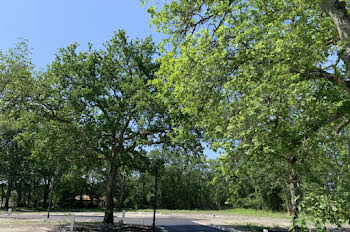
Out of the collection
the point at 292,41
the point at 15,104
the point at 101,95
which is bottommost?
the point at 292,41

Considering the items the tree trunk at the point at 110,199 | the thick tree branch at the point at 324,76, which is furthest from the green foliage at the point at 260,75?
the tree trunk at the point at 110,199

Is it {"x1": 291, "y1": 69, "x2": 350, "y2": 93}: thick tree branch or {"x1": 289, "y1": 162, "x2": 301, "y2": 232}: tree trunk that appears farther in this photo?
{"x1": 291, "y1": 69, "x2": 350, "y2": 93}: thick tree branch

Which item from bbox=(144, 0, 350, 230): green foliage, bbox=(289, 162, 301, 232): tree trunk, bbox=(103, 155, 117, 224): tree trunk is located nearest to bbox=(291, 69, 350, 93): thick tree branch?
bbox=(144, 0, 350, 230): green foliage

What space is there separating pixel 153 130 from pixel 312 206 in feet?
44.1

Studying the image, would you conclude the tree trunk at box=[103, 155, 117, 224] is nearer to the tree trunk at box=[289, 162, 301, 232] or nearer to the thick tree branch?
the tree trunk at box=[289, 162, 301, 232]

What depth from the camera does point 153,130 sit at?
17.4 meters

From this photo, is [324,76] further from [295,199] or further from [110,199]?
[110,199]

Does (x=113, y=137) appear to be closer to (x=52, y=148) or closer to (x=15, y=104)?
(x=52, y=148)

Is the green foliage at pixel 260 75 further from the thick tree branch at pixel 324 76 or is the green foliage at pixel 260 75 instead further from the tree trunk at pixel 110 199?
the tree trunk at pixel 110 199

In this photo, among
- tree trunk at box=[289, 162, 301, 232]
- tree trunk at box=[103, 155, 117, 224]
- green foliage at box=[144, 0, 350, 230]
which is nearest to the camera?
tree trunk at box=[289, 162, 301, 232]

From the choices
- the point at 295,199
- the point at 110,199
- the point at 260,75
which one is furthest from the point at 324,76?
the point at 110,199

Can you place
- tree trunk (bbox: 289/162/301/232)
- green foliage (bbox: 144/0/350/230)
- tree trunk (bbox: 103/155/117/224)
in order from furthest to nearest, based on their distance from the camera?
tree trunk (bbox: 103/155/117/224)
green foliage (bbox: 144/0/350/230)
tree trunk (bbox: 289/162/301/232)

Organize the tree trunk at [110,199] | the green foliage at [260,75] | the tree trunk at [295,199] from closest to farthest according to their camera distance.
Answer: the tree trunk at [295,199]
the green foliage at [260,75]
the tree trunk at [110,199]

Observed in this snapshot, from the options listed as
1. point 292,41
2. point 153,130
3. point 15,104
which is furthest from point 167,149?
point 292,41
